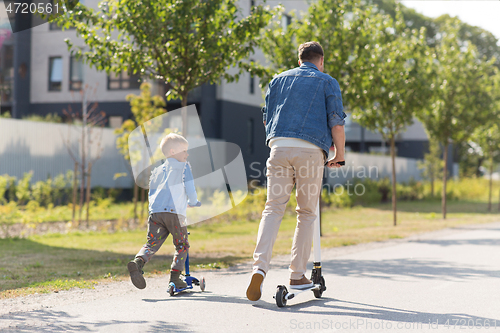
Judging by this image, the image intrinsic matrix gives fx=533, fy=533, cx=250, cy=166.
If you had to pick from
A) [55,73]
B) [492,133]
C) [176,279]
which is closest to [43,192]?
[176,279]

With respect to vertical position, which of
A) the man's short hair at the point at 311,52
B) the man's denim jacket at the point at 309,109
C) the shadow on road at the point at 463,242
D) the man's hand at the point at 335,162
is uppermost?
the man's short hair at the point at 311,52

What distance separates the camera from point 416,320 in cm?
419

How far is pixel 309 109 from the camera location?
457 cm

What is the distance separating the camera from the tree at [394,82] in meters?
12.4

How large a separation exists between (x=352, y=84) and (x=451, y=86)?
605cm

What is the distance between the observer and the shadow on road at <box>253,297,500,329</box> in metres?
4.07

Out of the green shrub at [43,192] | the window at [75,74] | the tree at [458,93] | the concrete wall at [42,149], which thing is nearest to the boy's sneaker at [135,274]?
the green shrub at [43,192]

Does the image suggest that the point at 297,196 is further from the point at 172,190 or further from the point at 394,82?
the point at 394,82

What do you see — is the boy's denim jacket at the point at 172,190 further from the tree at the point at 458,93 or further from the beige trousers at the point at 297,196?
the tree at the point at 458,93

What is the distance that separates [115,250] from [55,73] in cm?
2074

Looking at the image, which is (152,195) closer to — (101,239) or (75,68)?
(101,239)

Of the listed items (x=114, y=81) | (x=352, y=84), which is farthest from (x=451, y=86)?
(x=114, y=81)

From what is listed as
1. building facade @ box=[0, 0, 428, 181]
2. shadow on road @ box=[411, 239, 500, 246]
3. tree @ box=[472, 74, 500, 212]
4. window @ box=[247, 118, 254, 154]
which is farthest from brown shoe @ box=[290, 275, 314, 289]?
window @ box=[247, 118, 254, 154]

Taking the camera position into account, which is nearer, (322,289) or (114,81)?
(322,289)
